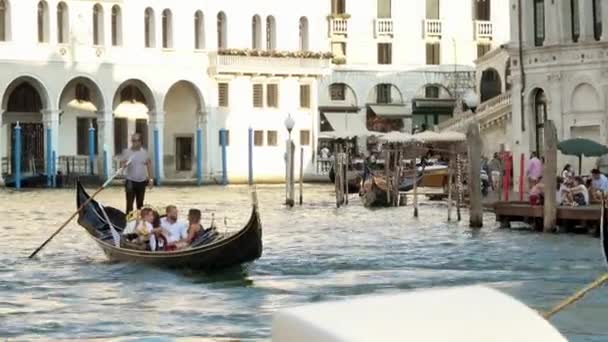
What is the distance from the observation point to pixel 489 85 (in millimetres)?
49656

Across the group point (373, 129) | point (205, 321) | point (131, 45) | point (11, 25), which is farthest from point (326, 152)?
point (205, 321)

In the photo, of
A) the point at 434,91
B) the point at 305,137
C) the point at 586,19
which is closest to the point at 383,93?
the point at 434,91

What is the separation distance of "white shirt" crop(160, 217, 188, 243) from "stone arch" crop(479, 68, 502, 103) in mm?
34821

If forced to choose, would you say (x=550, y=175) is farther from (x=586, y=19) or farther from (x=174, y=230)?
(x=586, y=19)

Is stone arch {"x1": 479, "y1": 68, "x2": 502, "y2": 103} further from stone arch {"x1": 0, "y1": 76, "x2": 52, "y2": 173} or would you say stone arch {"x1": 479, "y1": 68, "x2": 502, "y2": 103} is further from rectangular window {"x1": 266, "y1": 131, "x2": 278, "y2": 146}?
stone arch {"x1": 0, "y1": 76, "x2": 52, "y2": 173}

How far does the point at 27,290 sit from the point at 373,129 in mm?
37889

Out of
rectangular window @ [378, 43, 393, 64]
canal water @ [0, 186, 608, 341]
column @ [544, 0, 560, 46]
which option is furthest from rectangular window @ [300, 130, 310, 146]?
canal water @ [0, 186, 608, 341]

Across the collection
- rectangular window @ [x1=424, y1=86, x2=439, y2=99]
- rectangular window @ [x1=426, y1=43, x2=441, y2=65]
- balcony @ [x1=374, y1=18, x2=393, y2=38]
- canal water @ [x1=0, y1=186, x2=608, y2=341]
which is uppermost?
balcony @ [x1=374, y1=18, x2=393, y2=38]

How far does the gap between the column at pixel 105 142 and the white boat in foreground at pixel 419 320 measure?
133 feet

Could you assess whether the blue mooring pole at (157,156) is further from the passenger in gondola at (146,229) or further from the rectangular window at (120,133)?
the passenger in gondola at (146,229)

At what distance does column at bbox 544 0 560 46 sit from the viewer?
2805 cm

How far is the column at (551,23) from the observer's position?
28.0 m

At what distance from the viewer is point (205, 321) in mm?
11500

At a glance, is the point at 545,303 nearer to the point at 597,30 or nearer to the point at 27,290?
the point at 27,290
